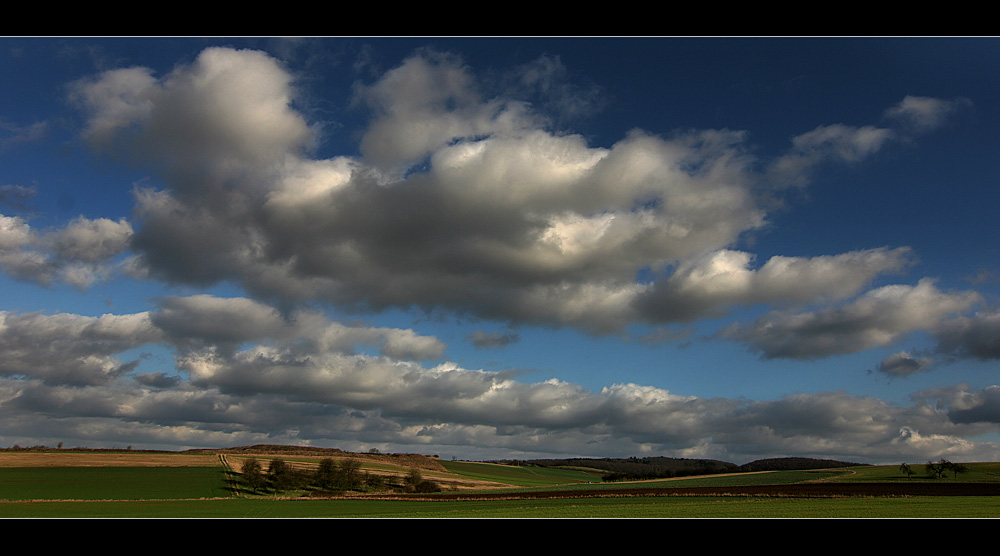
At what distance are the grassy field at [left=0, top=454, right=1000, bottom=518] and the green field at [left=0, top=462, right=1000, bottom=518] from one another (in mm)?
99

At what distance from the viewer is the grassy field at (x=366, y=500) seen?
41.2 m

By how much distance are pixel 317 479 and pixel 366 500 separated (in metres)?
20.2

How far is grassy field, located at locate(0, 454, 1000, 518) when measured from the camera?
135ft

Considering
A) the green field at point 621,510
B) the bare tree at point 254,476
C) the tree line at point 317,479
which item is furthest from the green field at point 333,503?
the tree line at point 317,479

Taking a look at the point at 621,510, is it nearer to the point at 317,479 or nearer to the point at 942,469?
the point at 317,479

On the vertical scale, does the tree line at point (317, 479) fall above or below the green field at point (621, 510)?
below

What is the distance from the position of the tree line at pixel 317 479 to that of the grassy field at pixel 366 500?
3.66 meters

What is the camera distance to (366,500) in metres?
67.7

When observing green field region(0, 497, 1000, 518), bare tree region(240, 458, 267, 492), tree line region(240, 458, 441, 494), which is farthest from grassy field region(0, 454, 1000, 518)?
tree line region(240, 458, 441, 494)

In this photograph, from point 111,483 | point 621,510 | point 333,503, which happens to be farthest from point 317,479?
point 621,510

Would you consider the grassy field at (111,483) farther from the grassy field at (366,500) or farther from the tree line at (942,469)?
the tree line at (942,469)
